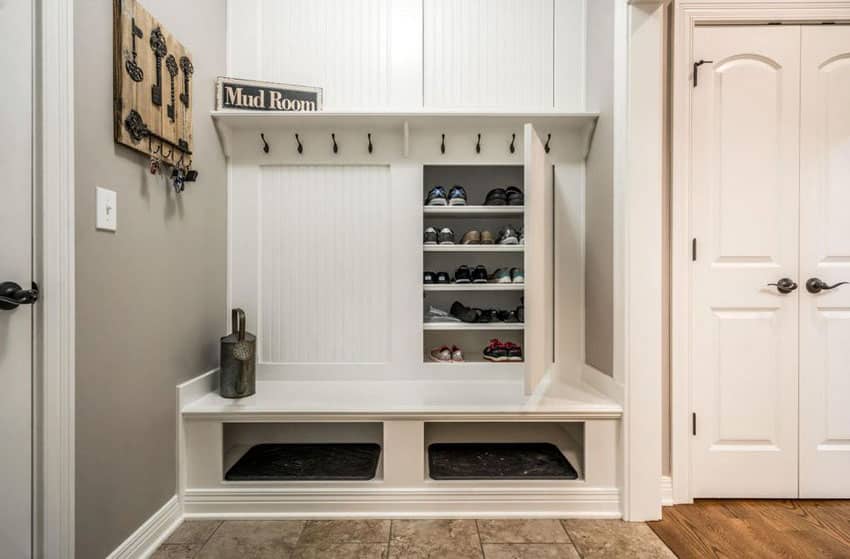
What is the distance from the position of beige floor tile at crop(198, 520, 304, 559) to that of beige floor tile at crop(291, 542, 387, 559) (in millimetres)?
50

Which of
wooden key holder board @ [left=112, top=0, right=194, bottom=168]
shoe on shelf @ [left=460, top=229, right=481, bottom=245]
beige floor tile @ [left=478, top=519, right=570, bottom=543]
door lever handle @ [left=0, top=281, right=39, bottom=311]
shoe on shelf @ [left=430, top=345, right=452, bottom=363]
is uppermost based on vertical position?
wooden key holder board @ [left=112, top=0, right=194, bottom=168]

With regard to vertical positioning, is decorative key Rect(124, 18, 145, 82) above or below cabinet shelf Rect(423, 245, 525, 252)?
above

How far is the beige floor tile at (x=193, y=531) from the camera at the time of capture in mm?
1601

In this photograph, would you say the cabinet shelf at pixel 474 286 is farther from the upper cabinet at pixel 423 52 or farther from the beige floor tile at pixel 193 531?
the beige floor tile at pixel 193 531

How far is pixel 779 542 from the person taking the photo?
159 centimetres

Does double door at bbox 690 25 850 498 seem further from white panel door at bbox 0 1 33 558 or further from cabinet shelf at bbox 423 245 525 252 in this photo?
white panel door at bbox 0 1 33 558

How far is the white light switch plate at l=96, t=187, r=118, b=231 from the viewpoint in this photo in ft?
4.26

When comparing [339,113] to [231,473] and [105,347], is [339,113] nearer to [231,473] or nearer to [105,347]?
[105,347]

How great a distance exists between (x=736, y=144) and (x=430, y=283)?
154 centimetres

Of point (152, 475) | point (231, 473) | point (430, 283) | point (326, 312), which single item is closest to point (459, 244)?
point (430, 283)

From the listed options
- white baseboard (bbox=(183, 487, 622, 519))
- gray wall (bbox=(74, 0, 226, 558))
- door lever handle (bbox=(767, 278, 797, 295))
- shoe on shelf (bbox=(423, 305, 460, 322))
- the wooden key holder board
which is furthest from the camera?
shoe on shelf (bbox=(423, 305, 460, 322))

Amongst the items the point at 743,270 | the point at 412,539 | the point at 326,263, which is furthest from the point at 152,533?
the point at 743,270

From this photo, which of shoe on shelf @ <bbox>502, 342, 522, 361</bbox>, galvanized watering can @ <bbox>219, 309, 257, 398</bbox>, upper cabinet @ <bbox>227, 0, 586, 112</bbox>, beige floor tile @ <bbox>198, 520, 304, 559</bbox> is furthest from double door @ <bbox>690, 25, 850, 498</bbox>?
galvanized watering can @ <bbox>219, 309, 257, 398</bbox>

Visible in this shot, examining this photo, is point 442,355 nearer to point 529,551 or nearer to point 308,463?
point 308,463
